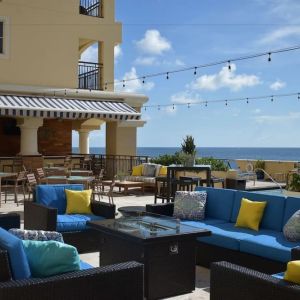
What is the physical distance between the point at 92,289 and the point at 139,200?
31.5 feet

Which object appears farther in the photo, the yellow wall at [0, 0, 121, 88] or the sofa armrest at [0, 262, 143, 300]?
the yellow wall at [0, 0, 121, 88]

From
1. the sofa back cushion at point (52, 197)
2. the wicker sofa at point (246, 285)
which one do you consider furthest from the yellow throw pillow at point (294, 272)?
the sofa back cushion at point (52, 197)

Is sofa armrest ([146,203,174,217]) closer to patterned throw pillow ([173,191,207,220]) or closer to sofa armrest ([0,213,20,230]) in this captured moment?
patterned throw pillow ([173,191,207,220])

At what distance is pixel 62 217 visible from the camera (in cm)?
752

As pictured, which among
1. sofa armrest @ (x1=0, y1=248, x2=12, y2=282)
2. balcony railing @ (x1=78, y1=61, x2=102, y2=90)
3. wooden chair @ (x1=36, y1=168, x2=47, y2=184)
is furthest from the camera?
balcony railing @ (x1=78, y1=61, x2=102, y2=90)

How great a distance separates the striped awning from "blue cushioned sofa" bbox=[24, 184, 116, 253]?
7.34 meters

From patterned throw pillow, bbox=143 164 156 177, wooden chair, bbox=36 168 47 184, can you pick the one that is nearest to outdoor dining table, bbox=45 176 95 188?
wooden chair, bbox=36 168 47 184

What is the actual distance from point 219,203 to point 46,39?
11966mm

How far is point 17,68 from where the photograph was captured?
1692 centimetres

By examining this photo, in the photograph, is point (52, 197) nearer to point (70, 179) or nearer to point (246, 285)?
point (70, 179)

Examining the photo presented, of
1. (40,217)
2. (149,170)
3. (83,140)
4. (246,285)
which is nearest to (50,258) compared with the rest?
(246,285)

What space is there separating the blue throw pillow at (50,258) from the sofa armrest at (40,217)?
9.46 ft

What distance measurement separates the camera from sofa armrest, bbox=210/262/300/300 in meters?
3.81

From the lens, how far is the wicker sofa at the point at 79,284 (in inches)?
144
